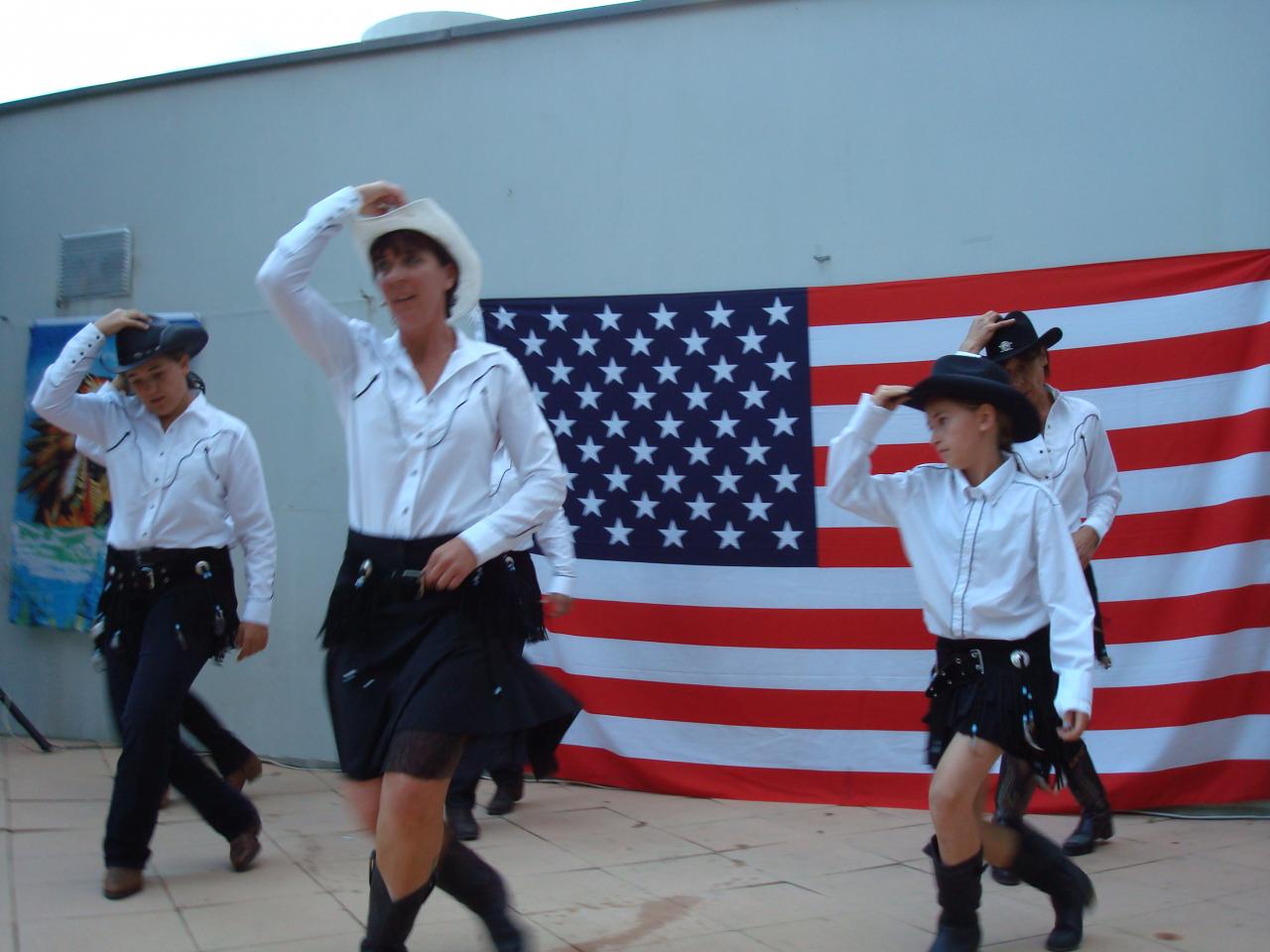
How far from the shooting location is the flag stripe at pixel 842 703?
473cm

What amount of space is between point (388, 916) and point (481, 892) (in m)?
0.31

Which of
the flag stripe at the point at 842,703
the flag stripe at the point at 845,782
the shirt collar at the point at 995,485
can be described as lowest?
the flag stripe at the point at 845,782

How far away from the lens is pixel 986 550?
3240 mm

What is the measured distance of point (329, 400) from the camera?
5941mm

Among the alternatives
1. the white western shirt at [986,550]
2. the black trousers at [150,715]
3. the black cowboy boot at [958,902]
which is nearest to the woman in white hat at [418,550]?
the white western shirt at [986,550]

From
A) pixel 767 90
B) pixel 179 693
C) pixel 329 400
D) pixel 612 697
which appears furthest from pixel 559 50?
pixel 179 693

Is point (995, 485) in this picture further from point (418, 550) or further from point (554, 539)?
point (554, 539)

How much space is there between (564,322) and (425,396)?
2.52 meters

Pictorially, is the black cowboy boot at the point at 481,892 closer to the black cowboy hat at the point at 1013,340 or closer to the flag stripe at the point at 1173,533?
the black cowboy hat at the point at 1013,340

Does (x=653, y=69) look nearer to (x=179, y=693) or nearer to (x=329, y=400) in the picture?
(x=329, y=400)

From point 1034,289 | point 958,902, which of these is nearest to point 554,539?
point 958,902

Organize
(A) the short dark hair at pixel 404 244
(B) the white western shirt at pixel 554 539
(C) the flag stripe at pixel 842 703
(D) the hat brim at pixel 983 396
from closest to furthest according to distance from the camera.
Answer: (A) the short dark hair at pixel 404 244 → (D) the hat brim at pixel 983 396 → (B) the white western shirt at pixel 554 539 → (C) the flag stripe at pixel 842 703

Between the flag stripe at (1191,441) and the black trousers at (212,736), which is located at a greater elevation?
the flag stripe at (1191,441)

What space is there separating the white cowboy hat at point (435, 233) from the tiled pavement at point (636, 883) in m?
1.73
